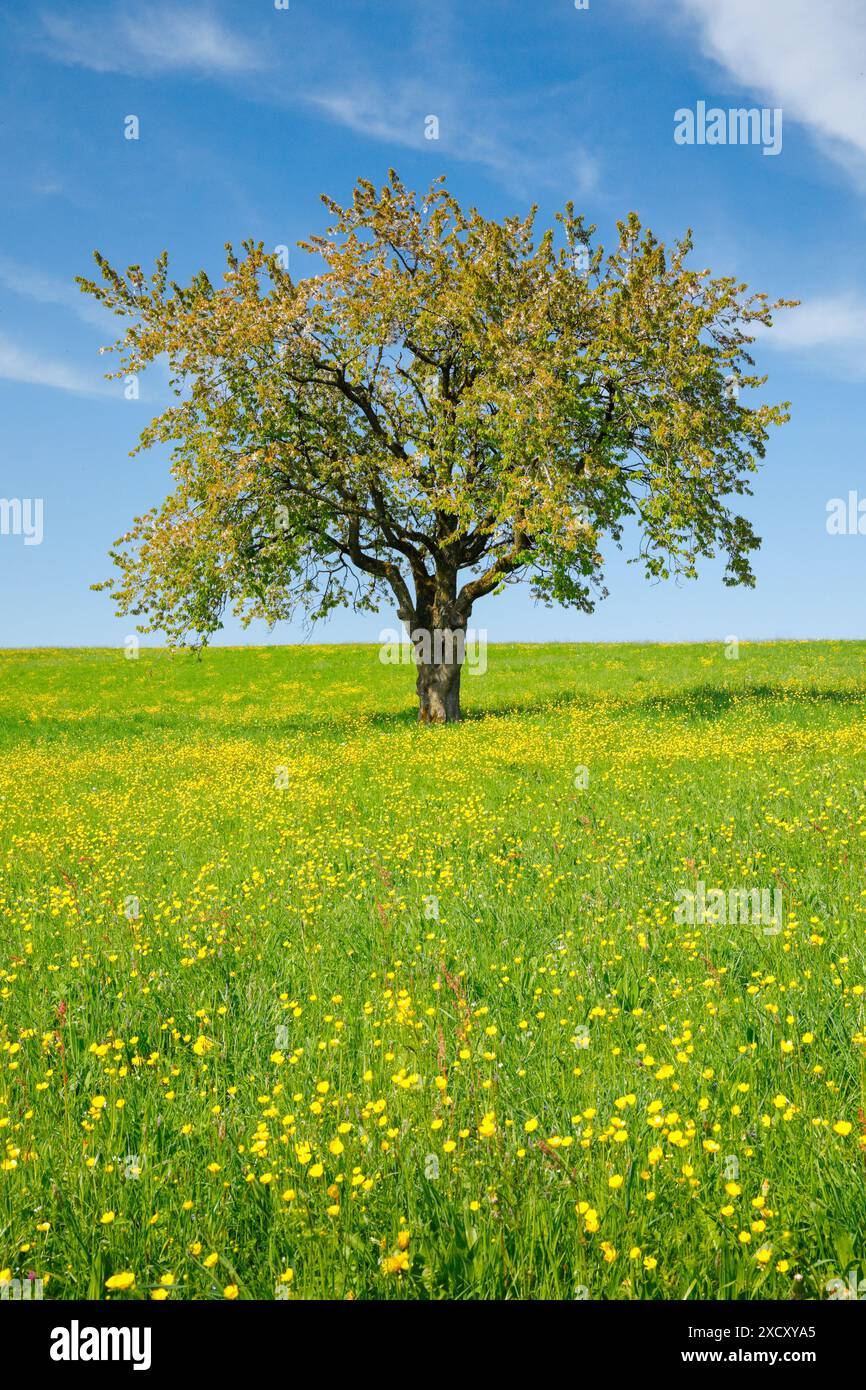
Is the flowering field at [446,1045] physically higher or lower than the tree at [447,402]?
lower

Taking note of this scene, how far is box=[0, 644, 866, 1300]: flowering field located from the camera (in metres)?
3.75

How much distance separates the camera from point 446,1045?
218 inches

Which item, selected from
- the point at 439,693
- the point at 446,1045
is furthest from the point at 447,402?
the point at 446,1045

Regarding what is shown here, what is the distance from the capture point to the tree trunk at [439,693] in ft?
89.4

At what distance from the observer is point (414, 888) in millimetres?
9086

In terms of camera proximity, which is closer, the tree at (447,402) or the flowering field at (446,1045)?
the flowering field at (446,1045)

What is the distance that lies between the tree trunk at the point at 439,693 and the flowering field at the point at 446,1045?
41.7ft

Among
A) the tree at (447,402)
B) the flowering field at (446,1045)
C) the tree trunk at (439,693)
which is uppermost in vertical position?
the tree at (447,402)

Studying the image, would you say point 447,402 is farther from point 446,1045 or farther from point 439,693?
point 446,1045

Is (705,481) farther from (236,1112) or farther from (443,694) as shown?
(236,1112)

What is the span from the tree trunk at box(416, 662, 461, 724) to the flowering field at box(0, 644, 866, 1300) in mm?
12695

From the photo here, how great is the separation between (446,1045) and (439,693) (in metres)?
21.9
